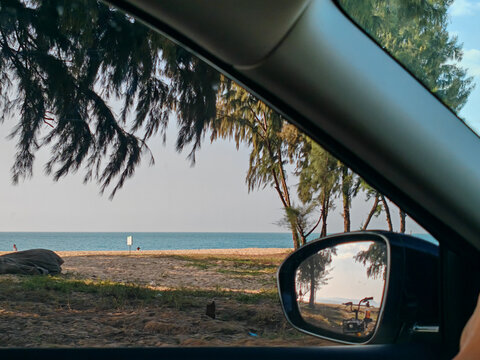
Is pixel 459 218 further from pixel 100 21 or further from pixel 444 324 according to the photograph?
pixel 100 21

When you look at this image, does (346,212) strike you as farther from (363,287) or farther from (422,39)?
(422,39)

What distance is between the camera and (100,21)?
8.52 feet

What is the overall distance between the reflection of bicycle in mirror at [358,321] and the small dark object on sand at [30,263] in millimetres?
3298

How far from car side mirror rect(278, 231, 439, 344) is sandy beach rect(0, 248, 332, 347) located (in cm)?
150

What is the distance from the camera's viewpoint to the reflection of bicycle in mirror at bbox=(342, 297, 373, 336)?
1.09 metres

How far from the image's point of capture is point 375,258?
1.09m

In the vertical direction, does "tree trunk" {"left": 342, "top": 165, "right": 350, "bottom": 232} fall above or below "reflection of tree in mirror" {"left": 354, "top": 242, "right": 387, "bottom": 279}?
above

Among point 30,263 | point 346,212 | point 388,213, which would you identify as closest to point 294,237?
point 346,212

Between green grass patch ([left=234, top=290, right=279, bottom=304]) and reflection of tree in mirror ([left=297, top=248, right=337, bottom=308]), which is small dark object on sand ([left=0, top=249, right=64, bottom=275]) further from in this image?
reflection of tree in mirror ([left=297, top=248, right=337, bottom=308])

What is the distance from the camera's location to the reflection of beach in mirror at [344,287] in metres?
1.08

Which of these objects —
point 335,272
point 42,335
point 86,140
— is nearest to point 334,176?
point 335,272

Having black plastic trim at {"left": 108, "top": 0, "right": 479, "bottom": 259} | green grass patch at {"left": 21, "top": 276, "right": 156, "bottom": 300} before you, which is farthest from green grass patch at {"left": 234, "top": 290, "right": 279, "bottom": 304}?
black plastic trim at {"left": 108, "top": 0, "right": 479, "bottom": 259}

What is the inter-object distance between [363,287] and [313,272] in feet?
0.40

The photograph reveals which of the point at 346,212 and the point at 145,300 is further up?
the point at 346,212
